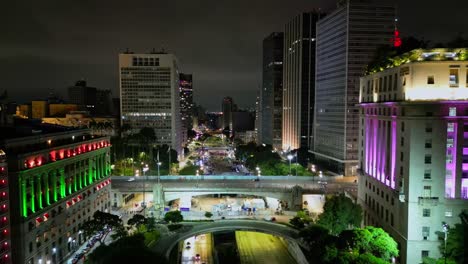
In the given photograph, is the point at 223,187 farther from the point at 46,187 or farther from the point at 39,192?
the point at 39,192

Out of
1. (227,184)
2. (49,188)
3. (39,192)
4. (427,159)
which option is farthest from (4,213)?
(427,159)

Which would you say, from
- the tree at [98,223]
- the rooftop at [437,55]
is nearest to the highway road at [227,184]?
the tree at [98,223]

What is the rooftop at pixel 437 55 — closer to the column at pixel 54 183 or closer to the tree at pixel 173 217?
the tree at pixel 173 217

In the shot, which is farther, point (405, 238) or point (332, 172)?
point (332, 172)

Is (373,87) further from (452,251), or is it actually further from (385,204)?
(452,251)

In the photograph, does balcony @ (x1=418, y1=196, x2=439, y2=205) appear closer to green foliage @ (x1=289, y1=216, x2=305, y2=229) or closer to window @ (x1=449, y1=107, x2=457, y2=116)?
window @ (x1=449, y1=107, x2=457, y2=116)

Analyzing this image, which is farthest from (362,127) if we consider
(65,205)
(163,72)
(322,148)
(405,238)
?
(163,72)

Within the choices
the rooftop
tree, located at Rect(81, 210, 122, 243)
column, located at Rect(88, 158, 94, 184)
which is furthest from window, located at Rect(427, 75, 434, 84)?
column, located at Rect(88, 158, 94, 184)
